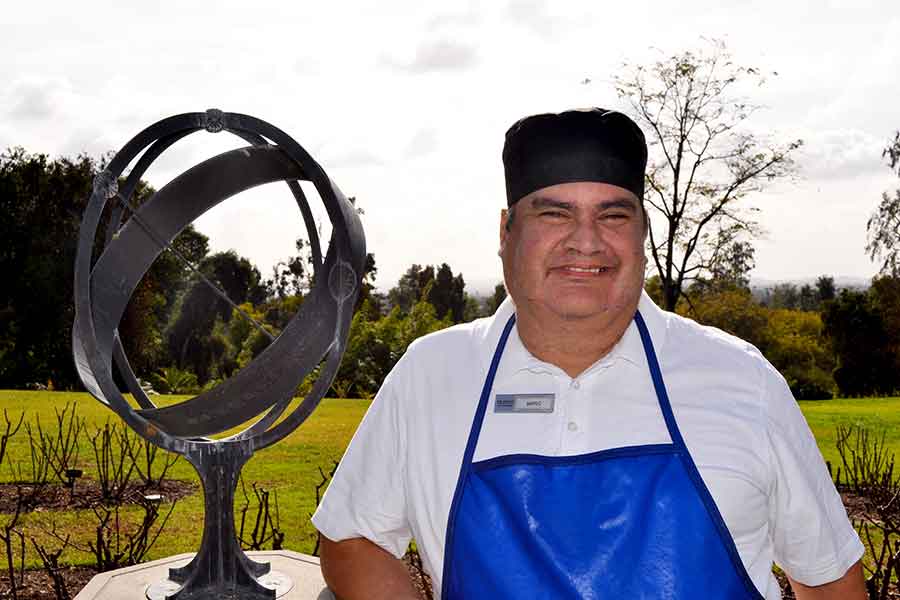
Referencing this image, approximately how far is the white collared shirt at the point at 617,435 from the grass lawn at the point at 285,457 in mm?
4000

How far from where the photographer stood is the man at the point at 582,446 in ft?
6.47

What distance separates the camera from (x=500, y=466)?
2.06 metres

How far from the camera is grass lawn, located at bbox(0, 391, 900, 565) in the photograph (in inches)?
250

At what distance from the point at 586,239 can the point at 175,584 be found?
2.52 m

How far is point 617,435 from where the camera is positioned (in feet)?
6.84

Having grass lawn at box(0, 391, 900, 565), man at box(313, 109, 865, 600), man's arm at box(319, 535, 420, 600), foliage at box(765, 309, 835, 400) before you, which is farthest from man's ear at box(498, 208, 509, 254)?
foliage at box(765, 309, 835, 400)

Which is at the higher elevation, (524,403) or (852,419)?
(524,403)

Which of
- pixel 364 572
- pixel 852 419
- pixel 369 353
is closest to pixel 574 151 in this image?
pixel 364 572

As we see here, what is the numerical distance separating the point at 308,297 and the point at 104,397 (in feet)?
3.09

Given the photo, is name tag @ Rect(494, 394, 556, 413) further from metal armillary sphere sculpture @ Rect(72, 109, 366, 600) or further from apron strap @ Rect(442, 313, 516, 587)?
metal armillary sphere sculpture @ Rect(72, 109, 366, 600)

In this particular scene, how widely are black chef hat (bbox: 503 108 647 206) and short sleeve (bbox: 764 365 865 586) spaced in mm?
572

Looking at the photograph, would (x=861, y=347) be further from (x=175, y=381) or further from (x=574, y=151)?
(x=574, y=151)

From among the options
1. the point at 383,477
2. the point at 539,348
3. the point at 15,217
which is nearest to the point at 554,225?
the point at 539,348

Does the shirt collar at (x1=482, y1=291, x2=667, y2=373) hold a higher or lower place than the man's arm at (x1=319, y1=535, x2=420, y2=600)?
higher
